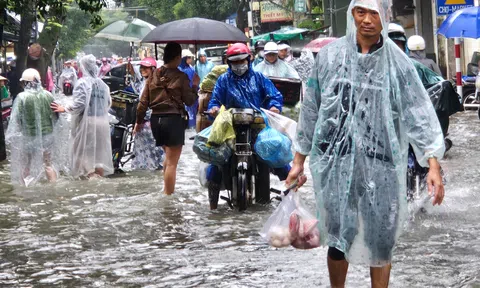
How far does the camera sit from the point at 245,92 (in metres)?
9.49

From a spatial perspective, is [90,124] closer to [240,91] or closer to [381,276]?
[240,91]

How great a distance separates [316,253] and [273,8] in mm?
51951

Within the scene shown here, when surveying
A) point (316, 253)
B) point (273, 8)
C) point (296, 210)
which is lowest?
point (316, 253)

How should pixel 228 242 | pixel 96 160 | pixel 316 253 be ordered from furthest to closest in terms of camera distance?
pixel 96 160 < pixel 228 242 < pixel 316 253

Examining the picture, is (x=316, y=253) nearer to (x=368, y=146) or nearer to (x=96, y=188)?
(x=368, y=146)

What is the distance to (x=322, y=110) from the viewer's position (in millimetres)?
4992

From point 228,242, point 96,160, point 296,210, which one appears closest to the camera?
point 296,210

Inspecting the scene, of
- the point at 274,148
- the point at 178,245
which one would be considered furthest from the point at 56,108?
the point at 178,245

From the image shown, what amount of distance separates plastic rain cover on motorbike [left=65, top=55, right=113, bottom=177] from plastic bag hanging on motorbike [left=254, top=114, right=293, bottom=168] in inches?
162

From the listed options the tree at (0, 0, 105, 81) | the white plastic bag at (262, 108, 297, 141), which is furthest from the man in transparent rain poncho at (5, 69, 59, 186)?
the white plastic bag at (262, 108, 297, 141)

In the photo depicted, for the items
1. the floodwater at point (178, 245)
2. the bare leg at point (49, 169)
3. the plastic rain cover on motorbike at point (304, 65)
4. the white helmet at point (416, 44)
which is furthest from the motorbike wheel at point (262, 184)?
the plastic rain cover on motorbike at point (304, 65)

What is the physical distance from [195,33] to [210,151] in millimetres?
3477

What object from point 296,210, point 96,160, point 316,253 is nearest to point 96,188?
point 96,160

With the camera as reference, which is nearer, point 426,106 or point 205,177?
point 426,106
